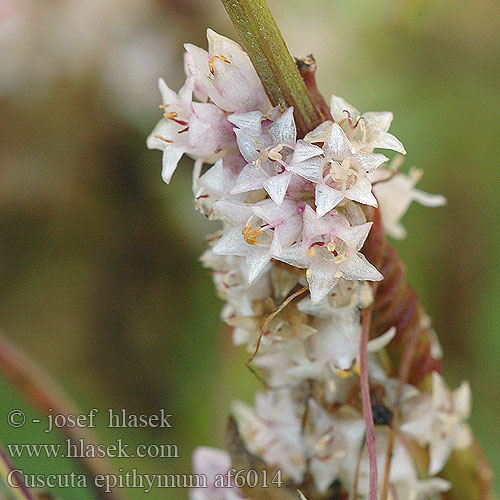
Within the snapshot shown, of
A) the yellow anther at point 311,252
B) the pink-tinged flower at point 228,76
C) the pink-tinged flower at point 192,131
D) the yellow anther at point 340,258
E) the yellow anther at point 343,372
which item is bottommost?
the yellow anther at point 343,372

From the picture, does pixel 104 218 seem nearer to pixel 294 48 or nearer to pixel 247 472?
pixel 294 48

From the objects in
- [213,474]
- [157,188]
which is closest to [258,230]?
[213,474]

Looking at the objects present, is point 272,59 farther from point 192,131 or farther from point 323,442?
point 323,442

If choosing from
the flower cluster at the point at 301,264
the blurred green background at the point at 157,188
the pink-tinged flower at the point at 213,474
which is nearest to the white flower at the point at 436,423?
the flower cluster at the point at 301,264

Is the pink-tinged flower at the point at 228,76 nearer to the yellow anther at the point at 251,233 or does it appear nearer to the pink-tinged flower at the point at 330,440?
the yellow anther at the point at 251,233

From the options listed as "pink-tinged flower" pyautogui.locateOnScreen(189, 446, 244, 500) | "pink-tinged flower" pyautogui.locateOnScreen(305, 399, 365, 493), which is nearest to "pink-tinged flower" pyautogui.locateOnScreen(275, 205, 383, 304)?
"pink-tinged flower" pyautogui.locateOnScreen(305, 399, 365, 493)

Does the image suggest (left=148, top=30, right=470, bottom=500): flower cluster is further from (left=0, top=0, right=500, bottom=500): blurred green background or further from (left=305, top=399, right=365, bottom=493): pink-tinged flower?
(left=0, top=0, right=500, bottom=500): blurred green background

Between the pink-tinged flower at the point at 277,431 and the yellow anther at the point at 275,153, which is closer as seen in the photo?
the yellow anther at the point at 275,153

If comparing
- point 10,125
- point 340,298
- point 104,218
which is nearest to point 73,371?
point 104,218
